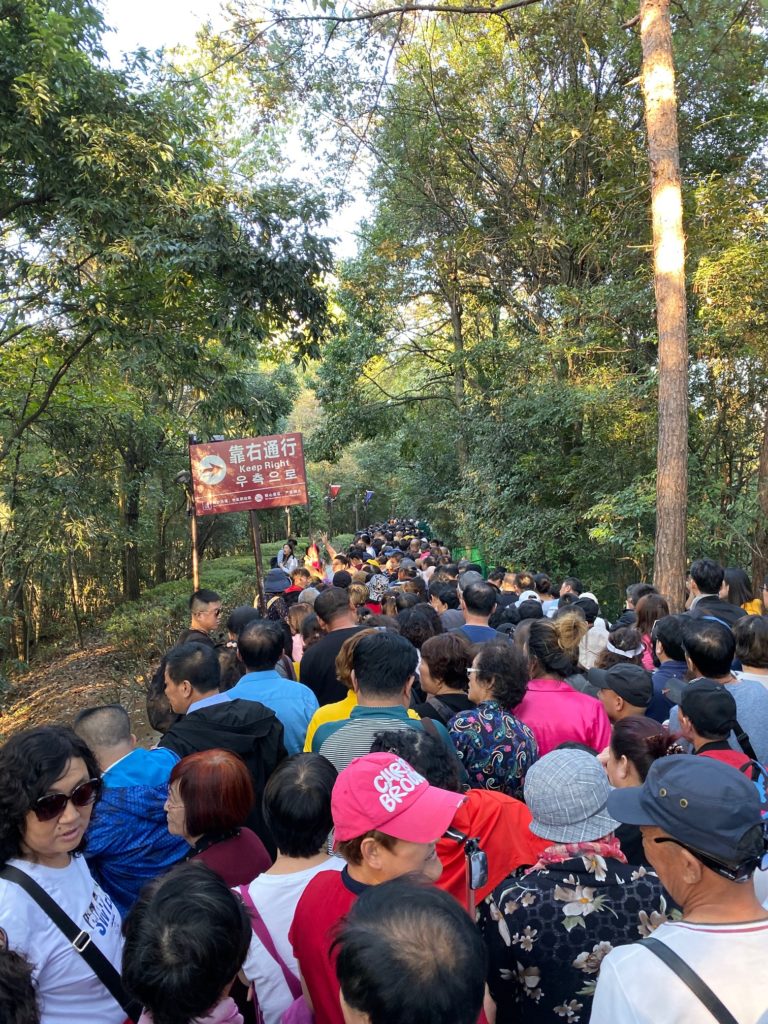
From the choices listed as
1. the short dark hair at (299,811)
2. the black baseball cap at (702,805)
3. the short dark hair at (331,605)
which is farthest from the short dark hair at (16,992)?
the short dark hair at (331,605)

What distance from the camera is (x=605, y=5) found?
10430 millimetres

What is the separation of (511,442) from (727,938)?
40.6 ft

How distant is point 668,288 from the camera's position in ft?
23.8

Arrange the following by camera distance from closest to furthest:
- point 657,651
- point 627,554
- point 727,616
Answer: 1. point 657,651
2. point 727,616
3. point 627,554

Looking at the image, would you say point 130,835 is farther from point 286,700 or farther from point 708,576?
point 708,576

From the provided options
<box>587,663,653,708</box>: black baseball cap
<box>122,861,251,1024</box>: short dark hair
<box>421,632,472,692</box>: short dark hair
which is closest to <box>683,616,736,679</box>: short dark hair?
<box>587,663,653,708</box>: black baseball cap

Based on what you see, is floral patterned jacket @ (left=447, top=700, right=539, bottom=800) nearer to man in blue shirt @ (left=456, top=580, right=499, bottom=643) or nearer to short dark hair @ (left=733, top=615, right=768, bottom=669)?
short dark hair @ (left=733, top=615, right=768, bottom=669)

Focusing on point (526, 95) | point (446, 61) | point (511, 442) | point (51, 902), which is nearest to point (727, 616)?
point (51, 902)

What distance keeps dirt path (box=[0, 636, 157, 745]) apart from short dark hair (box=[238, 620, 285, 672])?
5127 millimetres

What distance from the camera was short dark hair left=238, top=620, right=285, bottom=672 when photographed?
380cm

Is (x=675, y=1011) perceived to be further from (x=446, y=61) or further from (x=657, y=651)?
(x=446, y=61)

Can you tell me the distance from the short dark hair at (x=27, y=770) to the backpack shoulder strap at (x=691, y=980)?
5.35 feet

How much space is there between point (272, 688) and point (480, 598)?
176 cm

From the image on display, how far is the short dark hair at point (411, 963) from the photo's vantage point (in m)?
1.19
